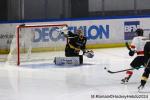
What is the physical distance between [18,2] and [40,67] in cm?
613

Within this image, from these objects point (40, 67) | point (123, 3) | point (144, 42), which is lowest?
point (40, 67)

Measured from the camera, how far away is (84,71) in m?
10.4

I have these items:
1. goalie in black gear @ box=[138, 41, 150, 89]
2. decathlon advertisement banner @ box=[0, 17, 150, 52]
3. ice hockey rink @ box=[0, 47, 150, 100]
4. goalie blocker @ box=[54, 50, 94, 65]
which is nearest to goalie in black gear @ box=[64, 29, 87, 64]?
goalie blocker @ box=[54, 50, 94, 65]

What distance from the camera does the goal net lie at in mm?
12633

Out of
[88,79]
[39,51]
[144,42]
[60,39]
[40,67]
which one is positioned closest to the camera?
[144,42]

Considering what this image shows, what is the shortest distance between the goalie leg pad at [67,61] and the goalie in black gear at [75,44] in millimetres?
108

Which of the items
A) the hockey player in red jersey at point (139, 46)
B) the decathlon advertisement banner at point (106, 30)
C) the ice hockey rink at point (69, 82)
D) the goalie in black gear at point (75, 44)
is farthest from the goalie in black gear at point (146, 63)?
the decathlon advertisement banner at point (106, 30)

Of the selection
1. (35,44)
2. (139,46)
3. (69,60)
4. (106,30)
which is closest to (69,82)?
(139,46)

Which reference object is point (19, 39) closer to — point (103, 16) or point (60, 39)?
point (60, 39)

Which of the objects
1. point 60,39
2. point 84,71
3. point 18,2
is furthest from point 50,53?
point 18,2

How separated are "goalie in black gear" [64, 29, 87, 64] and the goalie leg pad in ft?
0.35

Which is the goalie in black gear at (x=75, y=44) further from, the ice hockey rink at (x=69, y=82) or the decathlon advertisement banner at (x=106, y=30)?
the decathlon advertisement banner at (x=106, y=30)

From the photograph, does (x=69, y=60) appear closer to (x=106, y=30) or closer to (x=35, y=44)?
(x=35, y=44)

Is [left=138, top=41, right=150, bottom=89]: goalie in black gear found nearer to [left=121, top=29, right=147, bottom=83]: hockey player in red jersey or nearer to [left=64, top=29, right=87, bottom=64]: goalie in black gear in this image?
[left=121, top=29, right=147, bottom=83]: hockey player in red jersey
